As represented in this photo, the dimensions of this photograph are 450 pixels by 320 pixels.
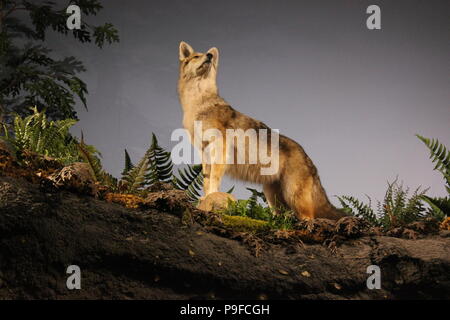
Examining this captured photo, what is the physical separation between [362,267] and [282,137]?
2524 millimetres

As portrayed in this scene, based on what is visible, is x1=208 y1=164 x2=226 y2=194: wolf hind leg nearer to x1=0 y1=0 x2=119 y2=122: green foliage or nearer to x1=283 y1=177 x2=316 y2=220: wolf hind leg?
x1=283 y1=177 x2=316 y2=220: wolf hind leg

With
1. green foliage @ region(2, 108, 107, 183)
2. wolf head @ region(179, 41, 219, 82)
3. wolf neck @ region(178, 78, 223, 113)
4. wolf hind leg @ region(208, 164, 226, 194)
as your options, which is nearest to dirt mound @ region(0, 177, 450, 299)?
green foliage @ region(2, 108, 107, 183)

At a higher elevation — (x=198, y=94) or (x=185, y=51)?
(x=185, y=51)

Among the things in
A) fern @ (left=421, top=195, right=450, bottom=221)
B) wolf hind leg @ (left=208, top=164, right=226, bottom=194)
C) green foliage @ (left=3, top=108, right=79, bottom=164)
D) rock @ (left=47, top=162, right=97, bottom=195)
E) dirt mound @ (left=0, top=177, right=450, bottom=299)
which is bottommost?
dirt mound @ (left=0, top=177, right=450, bottom=299)

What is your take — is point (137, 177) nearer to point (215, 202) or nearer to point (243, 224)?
point (215, 202)

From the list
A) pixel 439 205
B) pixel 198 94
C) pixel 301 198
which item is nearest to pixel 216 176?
pixel 301 198

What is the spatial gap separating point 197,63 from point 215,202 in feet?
7.28

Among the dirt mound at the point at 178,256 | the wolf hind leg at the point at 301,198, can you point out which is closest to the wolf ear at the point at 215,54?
the wolf hind leg at the point at 301,198

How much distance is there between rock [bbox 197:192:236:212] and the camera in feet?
13.1

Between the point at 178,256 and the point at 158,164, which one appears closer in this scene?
the point at 178,256

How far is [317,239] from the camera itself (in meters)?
3.20

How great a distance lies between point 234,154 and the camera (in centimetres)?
516
